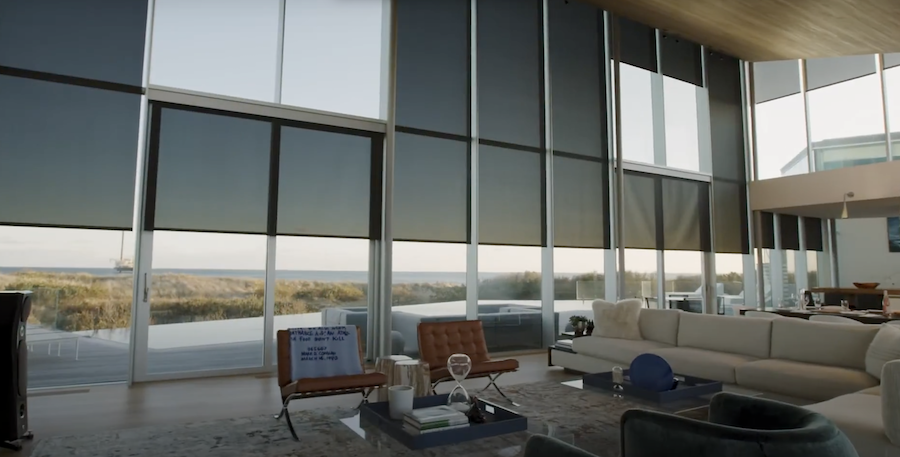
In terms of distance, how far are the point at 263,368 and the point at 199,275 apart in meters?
1.32

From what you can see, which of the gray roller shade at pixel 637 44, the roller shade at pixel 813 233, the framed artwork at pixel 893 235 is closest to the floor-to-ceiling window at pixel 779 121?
the roller shade at pixel 813 233

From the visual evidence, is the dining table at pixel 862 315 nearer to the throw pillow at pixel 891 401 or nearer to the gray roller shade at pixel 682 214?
the gray roller shade at pixel 682 214

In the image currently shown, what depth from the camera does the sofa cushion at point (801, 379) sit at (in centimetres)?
398

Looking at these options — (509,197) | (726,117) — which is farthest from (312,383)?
(726,117)

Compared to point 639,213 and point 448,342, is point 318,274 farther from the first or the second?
point 639,213

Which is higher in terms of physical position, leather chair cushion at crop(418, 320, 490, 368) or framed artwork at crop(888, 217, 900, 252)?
framed artwork at crop(888, 217, 900, 252)

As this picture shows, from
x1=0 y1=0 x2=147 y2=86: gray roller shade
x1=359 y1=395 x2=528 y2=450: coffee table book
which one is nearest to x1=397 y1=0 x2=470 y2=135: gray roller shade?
x1=0 y1=0 x2=147 y2=86: gray roller shade

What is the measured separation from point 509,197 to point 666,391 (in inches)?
189

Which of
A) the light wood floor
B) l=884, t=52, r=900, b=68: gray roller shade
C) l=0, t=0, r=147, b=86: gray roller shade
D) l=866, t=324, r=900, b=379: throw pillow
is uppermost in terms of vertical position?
l=884, t=52, r=900, b=68: gray roller shade

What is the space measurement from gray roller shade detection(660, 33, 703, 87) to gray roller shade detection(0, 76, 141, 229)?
29.4 ft

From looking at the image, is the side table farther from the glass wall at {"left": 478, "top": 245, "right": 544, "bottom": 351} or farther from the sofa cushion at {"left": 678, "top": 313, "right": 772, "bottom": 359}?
the glass wall at {"left": 478, "top": 245, "right": 544, "bottom": 351}

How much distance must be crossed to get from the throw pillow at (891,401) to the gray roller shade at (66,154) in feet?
21.2

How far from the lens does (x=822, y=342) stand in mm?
4461

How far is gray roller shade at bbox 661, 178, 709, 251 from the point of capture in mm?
9938
